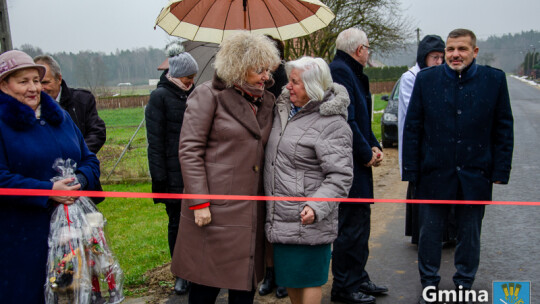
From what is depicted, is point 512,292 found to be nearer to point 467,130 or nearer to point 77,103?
point 467,130

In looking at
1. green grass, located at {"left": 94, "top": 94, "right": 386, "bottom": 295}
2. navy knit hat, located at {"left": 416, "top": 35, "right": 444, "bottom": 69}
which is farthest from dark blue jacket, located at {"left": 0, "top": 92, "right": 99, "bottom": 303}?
navy knit hat, located at {"left": 416, "top": 35, "right": 444, "bottom": 69}

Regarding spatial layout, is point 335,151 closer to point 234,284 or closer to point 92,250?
point 234,284

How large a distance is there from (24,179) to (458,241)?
3094 mm

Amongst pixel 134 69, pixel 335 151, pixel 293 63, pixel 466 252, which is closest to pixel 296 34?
pixel 293 63

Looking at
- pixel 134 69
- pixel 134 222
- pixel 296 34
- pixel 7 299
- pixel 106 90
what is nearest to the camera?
pixel 7 299

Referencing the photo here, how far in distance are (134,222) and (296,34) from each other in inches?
155

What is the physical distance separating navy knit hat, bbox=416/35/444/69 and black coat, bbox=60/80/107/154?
10.8ft

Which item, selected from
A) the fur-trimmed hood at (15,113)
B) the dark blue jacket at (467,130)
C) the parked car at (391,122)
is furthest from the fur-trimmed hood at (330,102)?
the parked car at (391,122)

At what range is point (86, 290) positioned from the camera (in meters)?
2.79

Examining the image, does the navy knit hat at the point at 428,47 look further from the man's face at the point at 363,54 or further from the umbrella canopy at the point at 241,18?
the man's face at the point at 363,54

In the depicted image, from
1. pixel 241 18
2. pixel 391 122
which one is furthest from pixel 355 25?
pixel 241 18

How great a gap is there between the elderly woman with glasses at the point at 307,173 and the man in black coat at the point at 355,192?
2.59 feet

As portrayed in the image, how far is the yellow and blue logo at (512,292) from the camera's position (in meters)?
3.91

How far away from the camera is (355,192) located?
4047 mm
